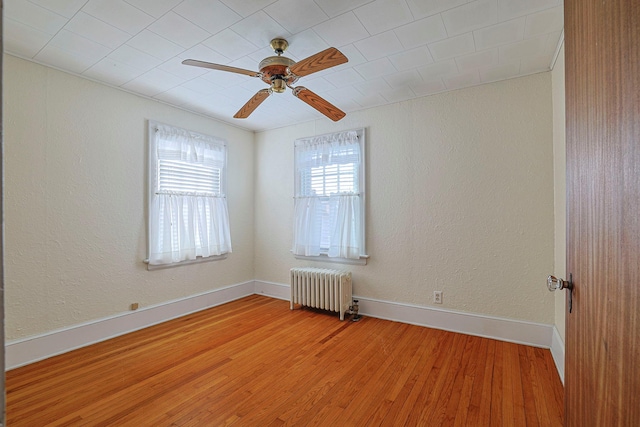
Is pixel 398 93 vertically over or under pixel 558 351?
over

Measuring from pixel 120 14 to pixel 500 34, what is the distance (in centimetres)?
267

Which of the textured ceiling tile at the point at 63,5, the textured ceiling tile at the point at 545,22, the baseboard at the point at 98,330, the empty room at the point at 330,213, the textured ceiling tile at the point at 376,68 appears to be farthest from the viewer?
the textured ceiling tile at the point at 376,68

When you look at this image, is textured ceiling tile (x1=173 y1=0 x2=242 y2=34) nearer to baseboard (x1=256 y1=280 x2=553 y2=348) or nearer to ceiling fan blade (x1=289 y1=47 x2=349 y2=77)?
ceiling fan blade (x1=289 y1=47 x2=349 y2=77)

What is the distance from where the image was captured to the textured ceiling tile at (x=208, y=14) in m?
1.83

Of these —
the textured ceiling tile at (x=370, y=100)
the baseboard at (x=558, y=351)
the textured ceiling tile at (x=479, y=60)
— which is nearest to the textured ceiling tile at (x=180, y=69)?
the textured ceiling tile at (x=370, y=100)

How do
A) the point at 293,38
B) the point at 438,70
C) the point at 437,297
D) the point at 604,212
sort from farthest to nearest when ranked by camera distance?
the point at 437,297
the point at 438,70
the point at 293,38
the point at 604,212

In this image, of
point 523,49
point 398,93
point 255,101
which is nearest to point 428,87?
point 398,93

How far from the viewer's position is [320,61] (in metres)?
1.89

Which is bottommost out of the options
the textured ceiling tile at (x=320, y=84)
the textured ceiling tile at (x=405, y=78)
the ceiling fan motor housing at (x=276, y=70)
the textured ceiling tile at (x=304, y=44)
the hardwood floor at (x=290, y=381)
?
the hardwood floor at (x=290, y=381)

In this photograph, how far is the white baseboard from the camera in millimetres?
2414

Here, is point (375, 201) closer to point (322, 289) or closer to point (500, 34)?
point (322, 289)

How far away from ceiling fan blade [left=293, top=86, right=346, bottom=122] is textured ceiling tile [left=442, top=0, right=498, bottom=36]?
3.29ft

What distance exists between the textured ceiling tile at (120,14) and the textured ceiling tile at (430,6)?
1747 millimetres

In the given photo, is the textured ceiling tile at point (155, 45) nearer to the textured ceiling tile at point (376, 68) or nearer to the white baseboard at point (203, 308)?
the textured ceiling tile at point (376, 68)
